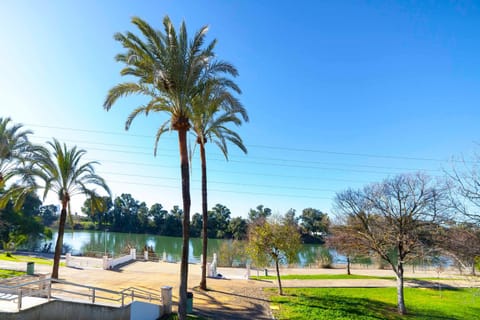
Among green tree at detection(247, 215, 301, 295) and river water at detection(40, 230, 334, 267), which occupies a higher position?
green tree at detection(247, 215, 301, 295)

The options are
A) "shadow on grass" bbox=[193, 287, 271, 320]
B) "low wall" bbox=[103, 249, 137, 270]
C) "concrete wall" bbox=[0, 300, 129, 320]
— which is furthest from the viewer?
"low wall" bbox=[103, 249, 137, 270]

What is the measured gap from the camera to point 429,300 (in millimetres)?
16781

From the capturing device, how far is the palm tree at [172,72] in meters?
10.9

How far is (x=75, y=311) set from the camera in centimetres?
890

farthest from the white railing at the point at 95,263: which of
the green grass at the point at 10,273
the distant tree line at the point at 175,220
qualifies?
the distant tree line at the point at 175,220

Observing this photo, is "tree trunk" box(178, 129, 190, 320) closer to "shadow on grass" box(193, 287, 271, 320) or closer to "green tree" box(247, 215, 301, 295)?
"shadow on grass" box(193, 287, 271, 320)

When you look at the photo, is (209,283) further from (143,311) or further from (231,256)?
(231,256)

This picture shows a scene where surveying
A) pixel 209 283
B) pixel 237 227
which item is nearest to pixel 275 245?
pixel 209 283

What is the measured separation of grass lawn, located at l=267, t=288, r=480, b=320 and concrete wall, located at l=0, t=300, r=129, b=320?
6729mm

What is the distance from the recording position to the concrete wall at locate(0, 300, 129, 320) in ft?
26.2

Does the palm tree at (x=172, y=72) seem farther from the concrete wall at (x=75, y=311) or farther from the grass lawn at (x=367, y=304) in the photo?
the grass lawn at (x=367, y=304)

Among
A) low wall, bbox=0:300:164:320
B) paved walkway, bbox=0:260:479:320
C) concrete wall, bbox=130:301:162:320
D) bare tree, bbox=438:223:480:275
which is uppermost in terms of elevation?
bare tree, bbox=438:223:480:275

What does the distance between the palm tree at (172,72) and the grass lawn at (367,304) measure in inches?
260

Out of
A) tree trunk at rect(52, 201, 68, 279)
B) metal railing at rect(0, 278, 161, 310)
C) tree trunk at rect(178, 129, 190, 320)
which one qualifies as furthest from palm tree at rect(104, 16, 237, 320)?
tree trunk at rect(52, 201, 68, 279)
